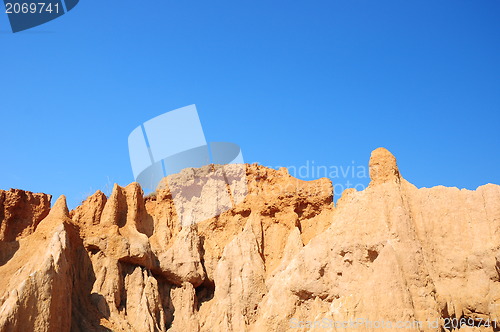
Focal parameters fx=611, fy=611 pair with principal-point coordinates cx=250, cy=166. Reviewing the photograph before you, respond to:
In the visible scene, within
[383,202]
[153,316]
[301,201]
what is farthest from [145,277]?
[383,202]

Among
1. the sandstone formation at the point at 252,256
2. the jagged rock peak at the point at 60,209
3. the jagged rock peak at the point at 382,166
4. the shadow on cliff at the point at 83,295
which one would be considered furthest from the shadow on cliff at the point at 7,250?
the jagged rock peak at the point at 382,166

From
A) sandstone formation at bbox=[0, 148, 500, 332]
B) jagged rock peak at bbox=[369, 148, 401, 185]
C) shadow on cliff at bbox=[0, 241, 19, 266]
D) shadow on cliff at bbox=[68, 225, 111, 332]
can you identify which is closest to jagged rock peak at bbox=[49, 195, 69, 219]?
sandstone formation at bbox=[0, 148, 500, 332]

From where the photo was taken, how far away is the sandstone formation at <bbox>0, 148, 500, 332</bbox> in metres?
18.9

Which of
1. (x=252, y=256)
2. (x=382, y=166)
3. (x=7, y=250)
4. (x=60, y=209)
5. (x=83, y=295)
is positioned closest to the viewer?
(x=382, y=166)

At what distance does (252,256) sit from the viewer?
31.2m

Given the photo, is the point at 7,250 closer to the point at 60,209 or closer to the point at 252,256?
A: the point at 60,209

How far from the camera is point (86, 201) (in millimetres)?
34125

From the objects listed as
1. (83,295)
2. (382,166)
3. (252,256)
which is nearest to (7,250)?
(83,295)

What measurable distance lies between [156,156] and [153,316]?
28.4ft

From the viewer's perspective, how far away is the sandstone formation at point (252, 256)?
62.0ft

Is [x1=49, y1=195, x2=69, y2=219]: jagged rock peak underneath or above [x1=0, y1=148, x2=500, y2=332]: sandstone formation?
above

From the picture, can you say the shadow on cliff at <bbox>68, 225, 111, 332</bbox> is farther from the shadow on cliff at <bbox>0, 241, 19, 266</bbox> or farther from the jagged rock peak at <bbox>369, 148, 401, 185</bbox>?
the jagged rock peak at <bbox>369, 148, 401, 185</bbox>

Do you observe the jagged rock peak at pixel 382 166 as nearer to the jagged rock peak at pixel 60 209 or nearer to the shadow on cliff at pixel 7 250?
the jagged rock peak at pixel 60 209

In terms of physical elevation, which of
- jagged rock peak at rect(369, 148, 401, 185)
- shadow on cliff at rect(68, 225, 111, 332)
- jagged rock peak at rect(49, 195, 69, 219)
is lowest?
shadow on cliff at rect(68, 225, 111, 332)
